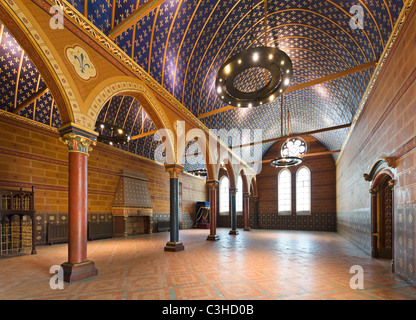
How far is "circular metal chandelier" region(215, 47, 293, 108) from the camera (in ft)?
16.7

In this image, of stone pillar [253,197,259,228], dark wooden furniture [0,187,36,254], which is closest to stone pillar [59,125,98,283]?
dark wooden furniture [0,187,36,254]

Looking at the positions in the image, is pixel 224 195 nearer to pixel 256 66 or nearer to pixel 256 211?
pixel 256 211

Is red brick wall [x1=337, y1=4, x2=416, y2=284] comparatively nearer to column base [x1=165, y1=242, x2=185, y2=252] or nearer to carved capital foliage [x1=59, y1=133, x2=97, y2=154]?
column base [x1=165, y1=242, x2=185, y2=252]

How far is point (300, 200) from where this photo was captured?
21078mm

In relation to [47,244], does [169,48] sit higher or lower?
higher

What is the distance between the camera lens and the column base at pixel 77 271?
16.0 feet

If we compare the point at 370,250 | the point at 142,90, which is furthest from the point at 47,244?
the point at 370,250

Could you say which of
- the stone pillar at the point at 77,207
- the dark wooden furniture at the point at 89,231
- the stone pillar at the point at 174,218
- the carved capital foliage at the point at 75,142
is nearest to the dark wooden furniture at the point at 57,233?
A: the dark wooden furniture at the point at 89,231

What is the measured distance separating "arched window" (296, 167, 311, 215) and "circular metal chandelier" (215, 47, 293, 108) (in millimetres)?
16635

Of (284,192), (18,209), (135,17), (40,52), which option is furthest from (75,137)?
(284,192)

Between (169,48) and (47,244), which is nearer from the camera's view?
(169,48)
